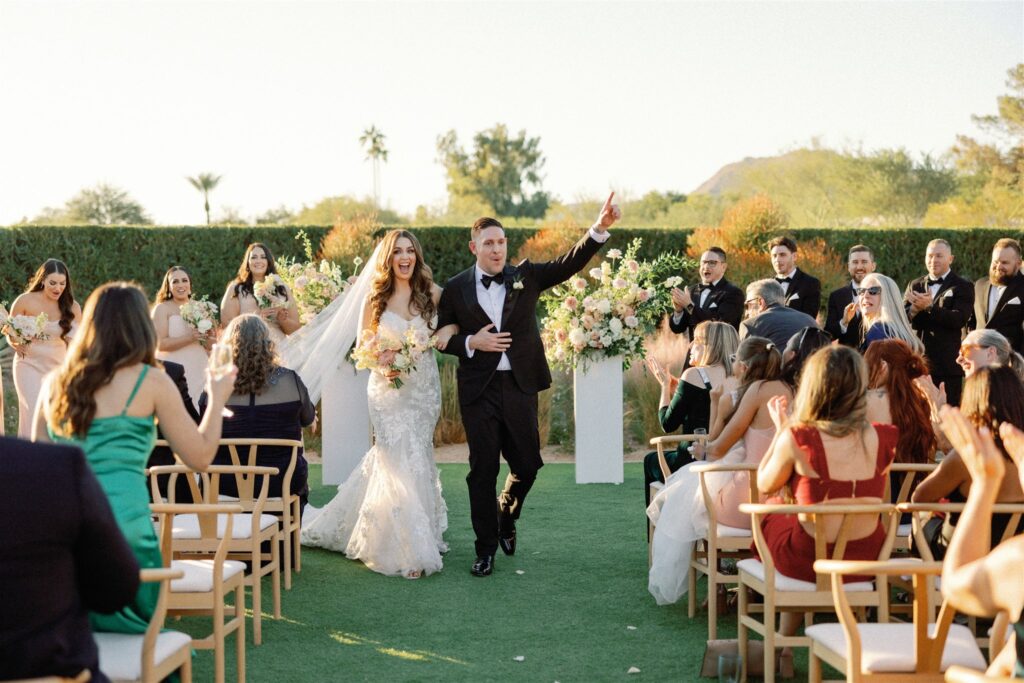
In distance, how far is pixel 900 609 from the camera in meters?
5.00

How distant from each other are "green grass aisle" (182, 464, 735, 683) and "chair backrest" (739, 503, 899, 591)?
1024 millimetres

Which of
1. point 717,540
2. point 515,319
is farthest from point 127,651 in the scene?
point 515,319

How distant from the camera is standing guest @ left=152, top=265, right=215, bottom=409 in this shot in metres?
9.45

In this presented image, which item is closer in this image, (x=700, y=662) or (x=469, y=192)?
(x=700, y=662)

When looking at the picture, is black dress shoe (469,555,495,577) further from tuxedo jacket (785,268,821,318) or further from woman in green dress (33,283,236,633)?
tuxedo jacket (785,268,821,318)

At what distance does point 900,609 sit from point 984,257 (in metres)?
18.5

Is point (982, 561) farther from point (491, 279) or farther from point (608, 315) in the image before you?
point (608, 315)

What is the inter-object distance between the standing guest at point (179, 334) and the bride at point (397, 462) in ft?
8.75

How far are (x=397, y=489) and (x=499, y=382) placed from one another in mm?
936

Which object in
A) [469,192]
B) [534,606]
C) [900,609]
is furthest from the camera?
[469,192]

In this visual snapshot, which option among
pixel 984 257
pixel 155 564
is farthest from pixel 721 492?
pixel 984 257

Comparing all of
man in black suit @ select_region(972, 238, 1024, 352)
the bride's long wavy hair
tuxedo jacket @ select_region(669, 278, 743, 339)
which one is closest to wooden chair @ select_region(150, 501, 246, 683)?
the bride's long wavy hair

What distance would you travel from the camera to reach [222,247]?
2128cm

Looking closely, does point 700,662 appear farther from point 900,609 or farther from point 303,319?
point 303,319
